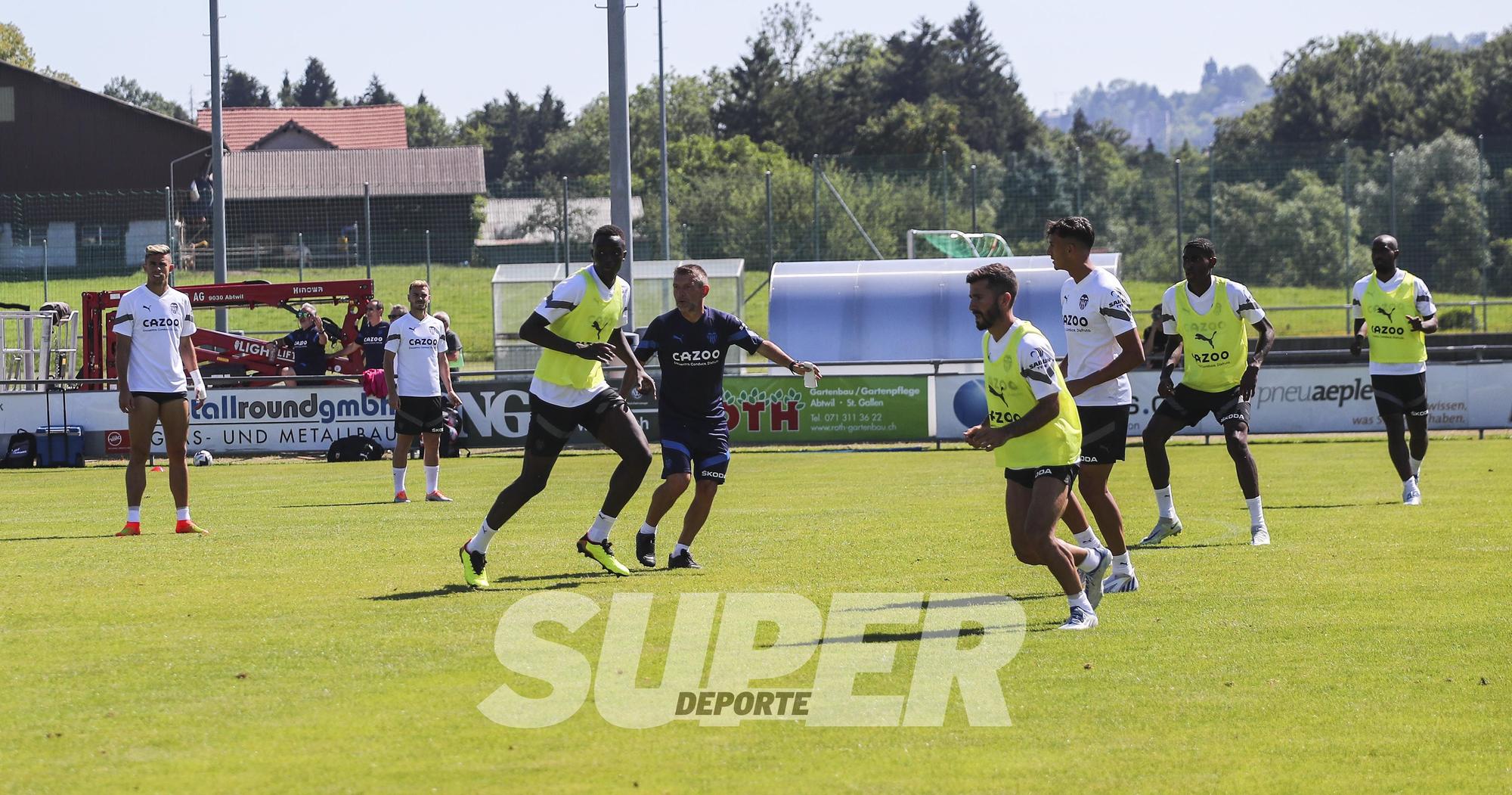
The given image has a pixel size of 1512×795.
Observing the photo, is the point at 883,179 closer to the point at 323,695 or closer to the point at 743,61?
the point at 323,695

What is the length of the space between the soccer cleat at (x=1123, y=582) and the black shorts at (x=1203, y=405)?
2544mm

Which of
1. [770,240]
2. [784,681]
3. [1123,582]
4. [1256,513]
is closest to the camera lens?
[784,681]

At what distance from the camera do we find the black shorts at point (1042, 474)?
8.03 m

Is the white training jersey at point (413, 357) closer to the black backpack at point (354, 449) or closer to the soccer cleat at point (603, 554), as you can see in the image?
the soccer cleat at point (603, 554)

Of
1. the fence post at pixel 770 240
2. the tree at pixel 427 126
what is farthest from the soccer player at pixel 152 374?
the tree at pixel 427 126

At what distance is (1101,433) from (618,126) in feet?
47.1

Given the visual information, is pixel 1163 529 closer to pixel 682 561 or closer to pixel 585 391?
pixel 682 561

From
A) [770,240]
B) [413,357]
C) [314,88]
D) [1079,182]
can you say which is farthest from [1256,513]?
[314,88]

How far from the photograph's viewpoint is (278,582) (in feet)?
32.3

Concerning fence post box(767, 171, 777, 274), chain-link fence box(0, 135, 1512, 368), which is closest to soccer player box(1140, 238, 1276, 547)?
chain-link fence box(0, 135, 1512, 368)

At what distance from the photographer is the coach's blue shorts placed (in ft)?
33.9

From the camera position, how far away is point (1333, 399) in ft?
78.8

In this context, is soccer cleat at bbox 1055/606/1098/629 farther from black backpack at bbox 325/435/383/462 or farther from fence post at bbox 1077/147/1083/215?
fence post at bbox 1077/147/1083/215

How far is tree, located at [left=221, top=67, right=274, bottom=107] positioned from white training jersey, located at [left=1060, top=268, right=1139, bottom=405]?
186 meters
